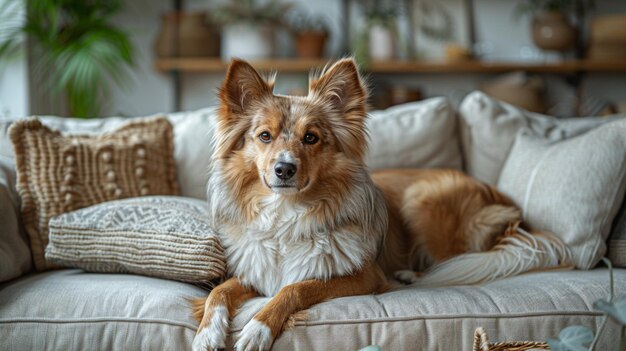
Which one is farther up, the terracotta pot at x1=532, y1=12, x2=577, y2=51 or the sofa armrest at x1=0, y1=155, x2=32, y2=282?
the terracotta pot at x1=532, y1=12, x2=577, y2=51

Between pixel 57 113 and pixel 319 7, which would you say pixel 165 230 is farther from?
pixel 319 7

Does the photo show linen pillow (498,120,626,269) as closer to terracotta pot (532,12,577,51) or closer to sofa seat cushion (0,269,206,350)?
sofa seat cushion (0,269,206,350)

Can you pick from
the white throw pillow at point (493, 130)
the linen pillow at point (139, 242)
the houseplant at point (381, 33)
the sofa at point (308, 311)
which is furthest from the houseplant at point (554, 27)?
the linen pillow at point (139, 242)

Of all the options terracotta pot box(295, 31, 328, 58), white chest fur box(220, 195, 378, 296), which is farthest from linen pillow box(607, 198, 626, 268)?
terracotta pot box(295, 31, 328, 58)

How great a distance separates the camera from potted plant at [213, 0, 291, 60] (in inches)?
156

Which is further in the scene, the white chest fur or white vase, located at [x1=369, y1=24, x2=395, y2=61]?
white vase, located at [x1=369, y1=24, x2=395, y2=61]

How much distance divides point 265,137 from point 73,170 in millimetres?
700

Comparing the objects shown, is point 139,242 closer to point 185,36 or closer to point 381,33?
point 185,36

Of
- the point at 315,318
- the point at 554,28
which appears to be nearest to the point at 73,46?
the point at 315,318

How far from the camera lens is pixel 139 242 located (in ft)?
5.83

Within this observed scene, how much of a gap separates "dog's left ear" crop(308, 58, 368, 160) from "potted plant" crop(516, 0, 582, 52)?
2.71 metres

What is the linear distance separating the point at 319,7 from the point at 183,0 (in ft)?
3.22

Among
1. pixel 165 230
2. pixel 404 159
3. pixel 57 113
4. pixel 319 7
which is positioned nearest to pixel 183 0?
pixel 319 7

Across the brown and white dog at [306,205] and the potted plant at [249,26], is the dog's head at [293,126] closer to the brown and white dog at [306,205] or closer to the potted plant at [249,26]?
the brown and white dog at [306,205]
